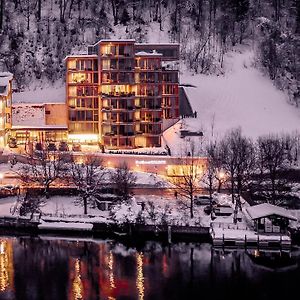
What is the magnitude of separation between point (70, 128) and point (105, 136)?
4.20 metres

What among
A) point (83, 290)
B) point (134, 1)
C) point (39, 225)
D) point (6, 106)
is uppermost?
point (134, 1)

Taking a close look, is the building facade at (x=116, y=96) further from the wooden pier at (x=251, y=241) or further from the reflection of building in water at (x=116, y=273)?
the reflection of building in water at (x=116, y=273)

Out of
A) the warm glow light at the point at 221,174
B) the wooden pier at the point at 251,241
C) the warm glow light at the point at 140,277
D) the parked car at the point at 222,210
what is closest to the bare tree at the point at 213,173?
the warm glow light at the point at 221,174

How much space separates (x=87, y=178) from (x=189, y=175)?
8.91 metres

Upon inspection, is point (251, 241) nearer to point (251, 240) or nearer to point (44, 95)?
point (251, 240)

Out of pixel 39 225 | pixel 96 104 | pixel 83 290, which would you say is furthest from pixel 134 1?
pixel 83 290

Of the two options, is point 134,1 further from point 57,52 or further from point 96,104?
point 96,104

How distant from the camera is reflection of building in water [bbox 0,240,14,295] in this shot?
34.8 meters

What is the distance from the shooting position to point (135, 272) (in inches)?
1475

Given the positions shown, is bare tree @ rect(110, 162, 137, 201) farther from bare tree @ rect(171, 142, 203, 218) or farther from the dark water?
the dark water

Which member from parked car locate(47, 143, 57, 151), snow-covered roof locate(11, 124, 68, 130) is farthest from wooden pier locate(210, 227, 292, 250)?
snow-covered roof locate(11, 124, 68, 130)

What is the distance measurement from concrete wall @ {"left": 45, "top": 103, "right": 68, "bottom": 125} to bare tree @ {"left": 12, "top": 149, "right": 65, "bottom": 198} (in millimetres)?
9734

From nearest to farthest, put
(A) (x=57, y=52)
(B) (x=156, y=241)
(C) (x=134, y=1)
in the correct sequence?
1. (B) (x=156, y=241)
2. (A) (x=57, y=52)
3. (C) (x=134, y=1)

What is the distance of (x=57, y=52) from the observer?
3258 inches
